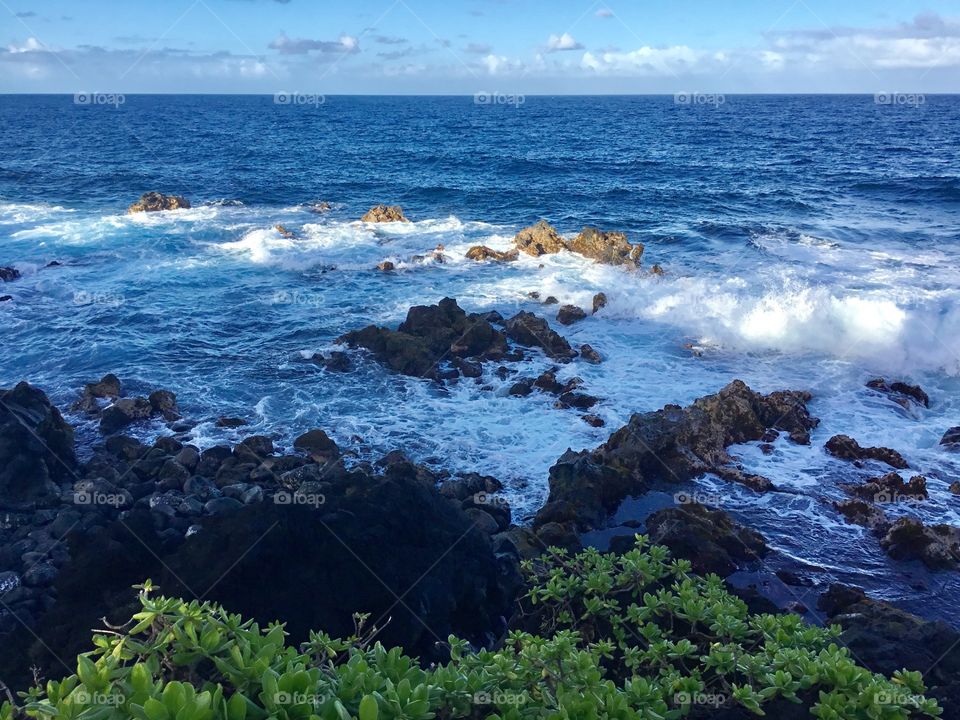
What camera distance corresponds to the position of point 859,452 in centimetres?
1389

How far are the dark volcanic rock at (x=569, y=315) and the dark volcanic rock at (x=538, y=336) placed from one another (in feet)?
4.86

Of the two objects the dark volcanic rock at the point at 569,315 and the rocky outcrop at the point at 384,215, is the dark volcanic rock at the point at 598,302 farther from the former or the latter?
the rocky outcrop at the point at 384,215

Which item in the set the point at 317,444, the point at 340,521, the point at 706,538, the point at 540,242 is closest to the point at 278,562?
the point at 340,521

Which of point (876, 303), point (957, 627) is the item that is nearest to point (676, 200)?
point (876, 303)

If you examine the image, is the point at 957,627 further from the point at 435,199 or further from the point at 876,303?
the point at 435,199

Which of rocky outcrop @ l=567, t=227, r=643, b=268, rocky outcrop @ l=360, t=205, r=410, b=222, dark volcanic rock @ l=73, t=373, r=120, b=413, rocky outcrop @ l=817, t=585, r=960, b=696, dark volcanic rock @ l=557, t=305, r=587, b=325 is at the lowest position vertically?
dark volcanic rock @ l=73, t=373, r=120, b=413

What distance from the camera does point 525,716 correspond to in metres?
3.67

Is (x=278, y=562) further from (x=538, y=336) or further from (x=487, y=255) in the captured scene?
(x=487, y=255)

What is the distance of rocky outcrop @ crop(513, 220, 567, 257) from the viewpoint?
96.6ft

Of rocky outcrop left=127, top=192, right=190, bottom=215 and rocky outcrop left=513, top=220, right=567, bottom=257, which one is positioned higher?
rocky outcrop left=127, top=192, right=190, bottom=215

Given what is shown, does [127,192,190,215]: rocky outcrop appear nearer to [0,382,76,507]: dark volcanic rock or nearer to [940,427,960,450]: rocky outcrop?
[0,382,76,507]: dark volcanic rock

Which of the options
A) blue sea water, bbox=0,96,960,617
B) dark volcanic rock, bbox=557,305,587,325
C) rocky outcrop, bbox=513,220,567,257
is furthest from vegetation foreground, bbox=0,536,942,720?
rocky outcrop, bbox=513,220,567,257

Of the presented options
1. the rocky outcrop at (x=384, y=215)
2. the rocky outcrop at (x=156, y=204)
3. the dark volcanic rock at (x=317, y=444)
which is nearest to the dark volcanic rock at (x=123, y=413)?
the dark volcanic rock at (x=317, y=444)

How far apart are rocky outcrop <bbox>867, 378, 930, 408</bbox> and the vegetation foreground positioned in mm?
12922
